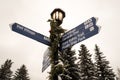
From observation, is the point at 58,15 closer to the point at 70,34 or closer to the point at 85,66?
the point at 70,34

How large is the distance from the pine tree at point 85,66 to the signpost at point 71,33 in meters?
23.5

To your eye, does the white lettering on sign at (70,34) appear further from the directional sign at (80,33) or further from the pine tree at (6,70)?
the pine tree at (6,70)

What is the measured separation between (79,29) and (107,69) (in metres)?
30.1

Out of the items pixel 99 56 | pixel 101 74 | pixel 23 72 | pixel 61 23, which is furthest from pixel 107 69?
pixel 61 23

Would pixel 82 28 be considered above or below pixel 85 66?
below

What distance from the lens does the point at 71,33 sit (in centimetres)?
492

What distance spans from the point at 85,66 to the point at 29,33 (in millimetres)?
27219

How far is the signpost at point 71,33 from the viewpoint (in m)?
4.41

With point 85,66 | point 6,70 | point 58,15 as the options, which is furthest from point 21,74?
point 58,15

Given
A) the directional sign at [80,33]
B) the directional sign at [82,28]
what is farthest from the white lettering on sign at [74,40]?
the directional sign at [82,28]

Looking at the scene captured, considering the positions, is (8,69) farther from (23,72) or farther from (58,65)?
(58,65)

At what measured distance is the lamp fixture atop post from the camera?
5592 mm

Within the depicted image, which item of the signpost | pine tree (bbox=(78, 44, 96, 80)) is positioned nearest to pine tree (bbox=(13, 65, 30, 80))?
pine tree (bbox=(78, 44, 96, 80))

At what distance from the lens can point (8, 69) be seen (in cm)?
3631
